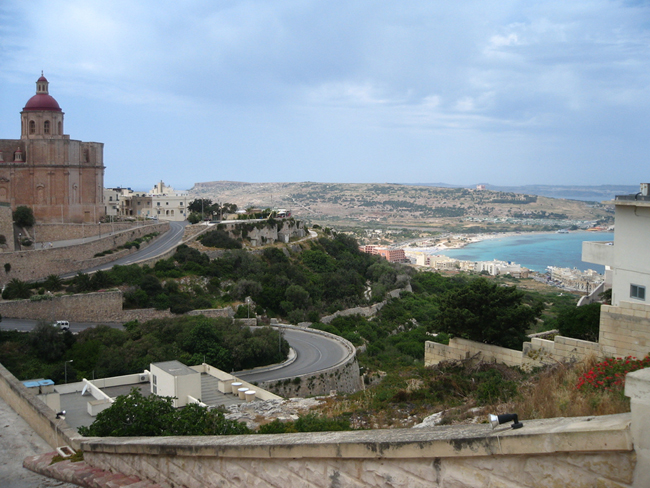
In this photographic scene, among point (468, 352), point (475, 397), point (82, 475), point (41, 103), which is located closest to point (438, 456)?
point (82, 475)

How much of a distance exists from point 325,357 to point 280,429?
52.8 feet

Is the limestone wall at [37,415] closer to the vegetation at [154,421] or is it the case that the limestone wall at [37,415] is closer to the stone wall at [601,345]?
the vegetation at [154,421]

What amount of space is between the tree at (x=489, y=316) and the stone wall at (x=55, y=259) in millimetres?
19282

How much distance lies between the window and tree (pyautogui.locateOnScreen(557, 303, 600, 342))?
156 centimetres

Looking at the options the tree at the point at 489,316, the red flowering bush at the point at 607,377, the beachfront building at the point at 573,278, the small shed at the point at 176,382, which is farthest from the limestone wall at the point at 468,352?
the beachfront building at the point at 573,278

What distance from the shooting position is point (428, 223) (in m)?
164

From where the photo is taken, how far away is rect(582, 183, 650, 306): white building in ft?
29.8

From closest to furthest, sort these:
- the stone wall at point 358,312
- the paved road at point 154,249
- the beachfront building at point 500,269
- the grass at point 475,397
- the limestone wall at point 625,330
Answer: the grass at point 475,397 → the limestone wall at point 625,330 → the paved road at point 154,249 → the stone wall at point 358,312 → the beachfront building at point 500,269

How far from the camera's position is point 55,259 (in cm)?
2595

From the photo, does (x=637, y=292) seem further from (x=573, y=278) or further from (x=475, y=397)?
(x=573, y=278)

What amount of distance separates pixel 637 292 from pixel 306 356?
50.8ft

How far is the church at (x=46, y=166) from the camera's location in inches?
Result: 1185

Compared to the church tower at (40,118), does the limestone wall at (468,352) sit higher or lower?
lower

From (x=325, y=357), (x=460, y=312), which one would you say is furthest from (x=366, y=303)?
(x=460, y=312)
